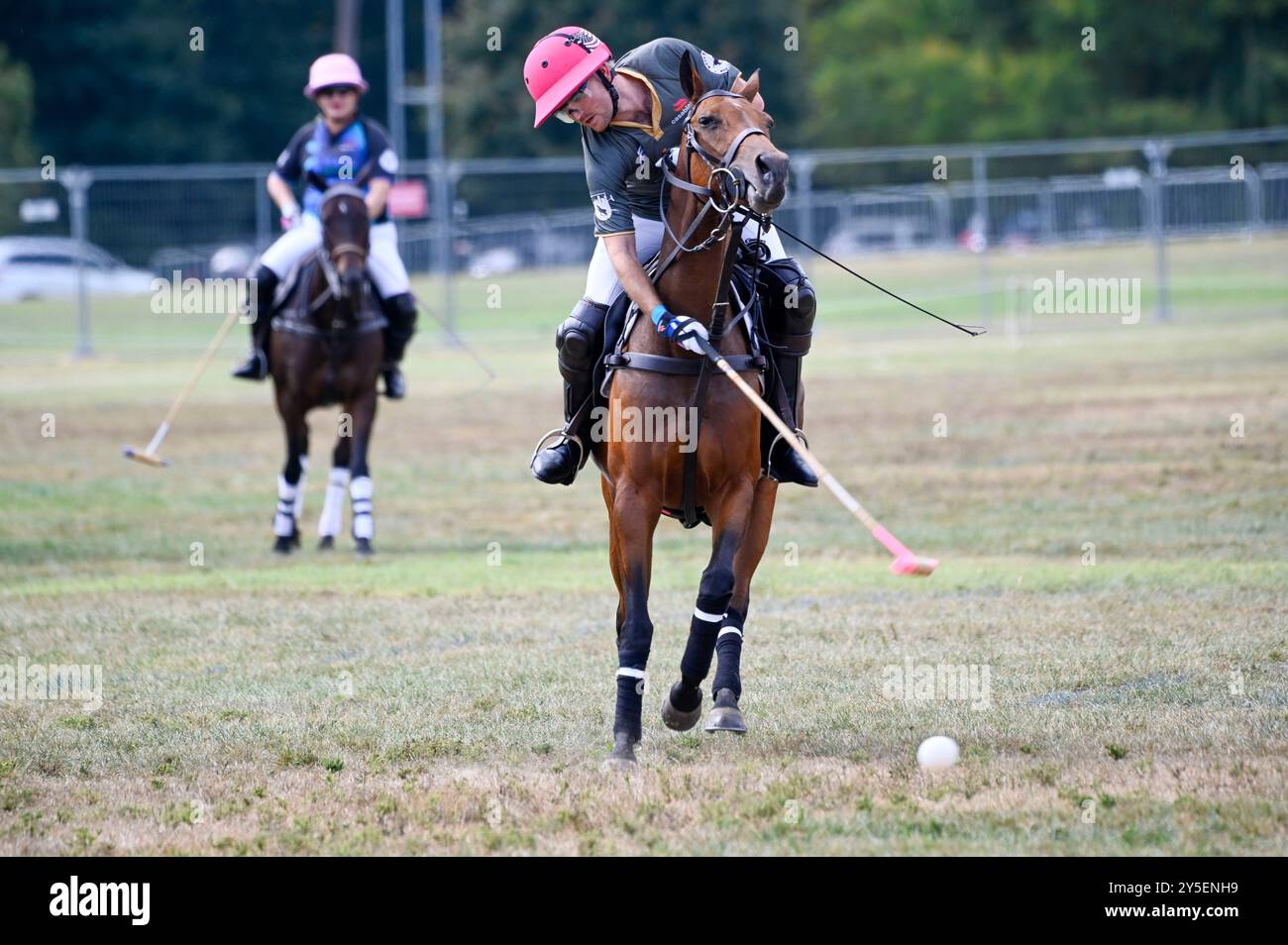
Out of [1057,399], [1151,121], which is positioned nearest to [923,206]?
[1057,399]

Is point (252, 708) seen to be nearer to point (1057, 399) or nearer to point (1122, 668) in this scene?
point (1122, 668)

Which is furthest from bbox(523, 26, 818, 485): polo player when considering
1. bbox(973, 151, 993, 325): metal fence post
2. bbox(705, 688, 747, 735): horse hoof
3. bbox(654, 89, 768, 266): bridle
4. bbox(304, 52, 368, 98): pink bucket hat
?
bbox(973, 151, 993, 325): metal fence post

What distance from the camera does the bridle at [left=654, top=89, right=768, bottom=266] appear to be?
23.6 feet

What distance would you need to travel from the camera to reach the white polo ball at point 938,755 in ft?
23.6

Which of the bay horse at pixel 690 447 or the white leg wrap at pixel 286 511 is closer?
the bay horse at pixel 690 447

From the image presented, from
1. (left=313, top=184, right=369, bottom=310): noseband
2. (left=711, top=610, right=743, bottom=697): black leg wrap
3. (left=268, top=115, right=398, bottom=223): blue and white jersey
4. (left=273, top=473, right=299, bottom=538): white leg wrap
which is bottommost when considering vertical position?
(left=711, top=610, right=743, bottom=697): black leg wrap

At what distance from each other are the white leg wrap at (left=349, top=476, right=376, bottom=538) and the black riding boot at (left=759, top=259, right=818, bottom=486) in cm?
652

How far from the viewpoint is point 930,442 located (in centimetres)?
1933

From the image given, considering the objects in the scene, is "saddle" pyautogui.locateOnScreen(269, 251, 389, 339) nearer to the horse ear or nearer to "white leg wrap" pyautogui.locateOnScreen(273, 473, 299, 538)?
"white leg wrap" pyautogui.locateOnScreen(273, 473, 299, 538)

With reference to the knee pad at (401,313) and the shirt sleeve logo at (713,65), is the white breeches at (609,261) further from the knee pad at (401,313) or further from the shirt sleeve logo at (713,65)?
the knee pad at (401,313)

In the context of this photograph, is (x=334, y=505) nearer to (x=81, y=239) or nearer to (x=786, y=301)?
(x=786, y=301)

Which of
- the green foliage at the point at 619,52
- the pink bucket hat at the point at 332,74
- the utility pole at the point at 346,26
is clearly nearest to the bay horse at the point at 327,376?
the pink bucket hat at the point at 332,74

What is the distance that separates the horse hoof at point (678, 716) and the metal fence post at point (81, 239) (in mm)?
24372
